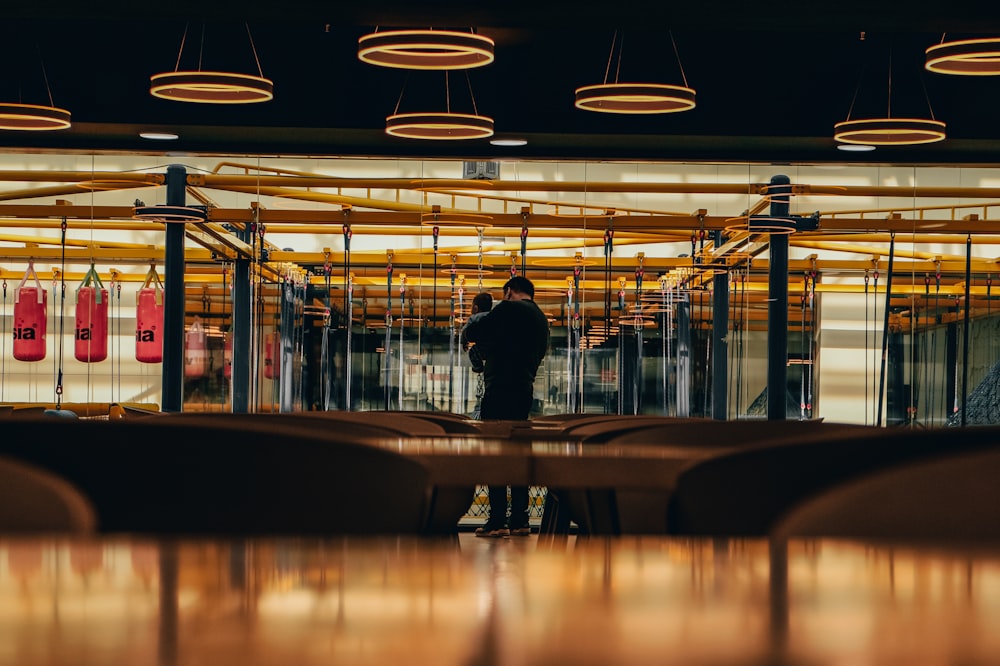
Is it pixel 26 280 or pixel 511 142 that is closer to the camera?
pixel 511 142

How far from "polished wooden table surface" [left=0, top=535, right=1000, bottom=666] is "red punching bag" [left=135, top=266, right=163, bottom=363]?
9499 millimetres

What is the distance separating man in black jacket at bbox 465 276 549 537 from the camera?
741 centimetres

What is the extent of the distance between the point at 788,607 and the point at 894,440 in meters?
1.42

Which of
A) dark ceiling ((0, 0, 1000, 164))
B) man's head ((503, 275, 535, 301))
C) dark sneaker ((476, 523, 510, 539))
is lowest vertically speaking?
dark sneaker ((476, 523, 510, 539))

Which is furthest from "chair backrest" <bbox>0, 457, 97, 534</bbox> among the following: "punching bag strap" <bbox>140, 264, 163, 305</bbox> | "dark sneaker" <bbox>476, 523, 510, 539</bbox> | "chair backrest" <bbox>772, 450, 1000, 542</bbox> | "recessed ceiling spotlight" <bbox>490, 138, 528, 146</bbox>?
"punching bag strap" <bbox>140, 264, 163, 305</bbox>

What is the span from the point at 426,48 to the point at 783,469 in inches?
169

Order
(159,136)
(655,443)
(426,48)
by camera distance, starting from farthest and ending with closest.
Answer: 1. (159,136)
2. (426,48)
3. (655,443)

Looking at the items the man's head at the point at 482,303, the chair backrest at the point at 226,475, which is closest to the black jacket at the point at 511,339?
the man's head at the point at 482,303

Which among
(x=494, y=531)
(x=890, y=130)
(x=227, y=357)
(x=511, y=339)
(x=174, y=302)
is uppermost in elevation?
(x=890, y=130)

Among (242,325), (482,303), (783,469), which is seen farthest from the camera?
(242,325)

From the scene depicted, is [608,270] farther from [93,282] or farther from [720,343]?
[93,282]

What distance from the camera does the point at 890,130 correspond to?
283 inches

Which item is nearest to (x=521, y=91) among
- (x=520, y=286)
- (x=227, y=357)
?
(x=520, y=286)

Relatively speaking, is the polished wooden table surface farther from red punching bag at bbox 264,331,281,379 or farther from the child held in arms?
red punching bag at bbox 264,331,281,379
